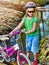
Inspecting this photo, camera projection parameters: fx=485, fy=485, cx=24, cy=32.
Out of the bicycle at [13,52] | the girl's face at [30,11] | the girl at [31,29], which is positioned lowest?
the bicycle at [13,52]

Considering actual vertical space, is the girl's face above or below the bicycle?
above

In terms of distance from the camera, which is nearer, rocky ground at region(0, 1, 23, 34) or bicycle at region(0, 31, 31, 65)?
bicycle at region(0, 31, 31, 65)

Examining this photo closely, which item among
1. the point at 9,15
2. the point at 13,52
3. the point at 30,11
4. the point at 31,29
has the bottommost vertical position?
the point at 13,52

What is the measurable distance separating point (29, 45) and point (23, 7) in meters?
0.99

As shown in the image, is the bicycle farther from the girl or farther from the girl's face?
the girl's face

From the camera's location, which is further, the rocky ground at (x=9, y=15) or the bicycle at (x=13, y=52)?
the rocky ground at (x=9, y=15)

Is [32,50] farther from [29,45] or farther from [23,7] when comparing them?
[23,7]

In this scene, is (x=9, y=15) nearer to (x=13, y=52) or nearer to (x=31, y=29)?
(x=31, y=29)

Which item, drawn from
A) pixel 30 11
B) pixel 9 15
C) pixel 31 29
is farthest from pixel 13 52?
pixel 30 11

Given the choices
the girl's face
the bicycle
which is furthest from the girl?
the bicycle

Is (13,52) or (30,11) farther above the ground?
(30,11)

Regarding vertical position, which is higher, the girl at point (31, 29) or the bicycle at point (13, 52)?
the girl at point (31, 29)

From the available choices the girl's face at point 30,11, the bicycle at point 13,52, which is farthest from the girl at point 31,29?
the bicycle at point 13,52

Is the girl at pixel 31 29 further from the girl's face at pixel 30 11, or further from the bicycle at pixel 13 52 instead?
the bicycle at pixel 13 52
